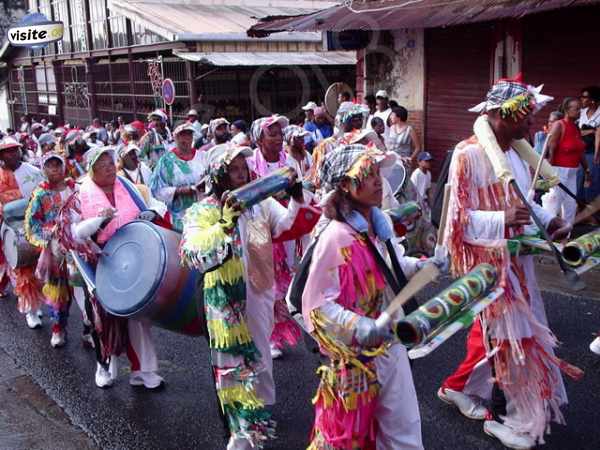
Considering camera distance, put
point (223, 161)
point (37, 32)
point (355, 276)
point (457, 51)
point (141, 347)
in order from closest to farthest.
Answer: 1. point (355, 276)
2. point (223, 161)
3. point (141, 347)
4. point (457, 51)
5. point (37, 32)

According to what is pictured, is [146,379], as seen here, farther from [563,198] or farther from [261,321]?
[563,198]

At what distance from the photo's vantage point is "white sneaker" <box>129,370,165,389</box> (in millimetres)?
5133

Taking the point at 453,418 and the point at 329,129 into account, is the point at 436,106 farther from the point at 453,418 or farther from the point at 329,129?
the point at 453,418

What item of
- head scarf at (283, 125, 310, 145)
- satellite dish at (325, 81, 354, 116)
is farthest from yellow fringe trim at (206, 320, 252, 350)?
satellite dish at (325, 81, 354, 116)

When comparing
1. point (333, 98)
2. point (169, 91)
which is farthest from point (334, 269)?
point (169, 91)

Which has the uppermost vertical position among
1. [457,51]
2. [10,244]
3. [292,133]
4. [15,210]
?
[457,51]

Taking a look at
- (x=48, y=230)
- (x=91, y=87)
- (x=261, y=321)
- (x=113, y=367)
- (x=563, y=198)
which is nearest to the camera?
(x=261, y=321)

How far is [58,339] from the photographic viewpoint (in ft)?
20.5

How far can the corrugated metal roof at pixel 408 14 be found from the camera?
26.6 feet

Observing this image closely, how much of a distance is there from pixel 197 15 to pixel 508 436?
17128 millimetres

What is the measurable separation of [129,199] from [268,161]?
4.53 ft

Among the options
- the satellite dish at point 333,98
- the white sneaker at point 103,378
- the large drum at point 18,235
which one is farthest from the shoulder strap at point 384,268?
the satellite dish at point 333,98

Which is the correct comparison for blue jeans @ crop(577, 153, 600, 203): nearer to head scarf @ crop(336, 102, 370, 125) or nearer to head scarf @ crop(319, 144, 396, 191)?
head scarf @ crop(336, 102, 370, 125)

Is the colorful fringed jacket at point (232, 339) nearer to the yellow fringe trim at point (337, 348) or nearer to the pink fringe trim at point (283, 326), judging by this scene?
the yellow fringe trim at point (337, 348)
